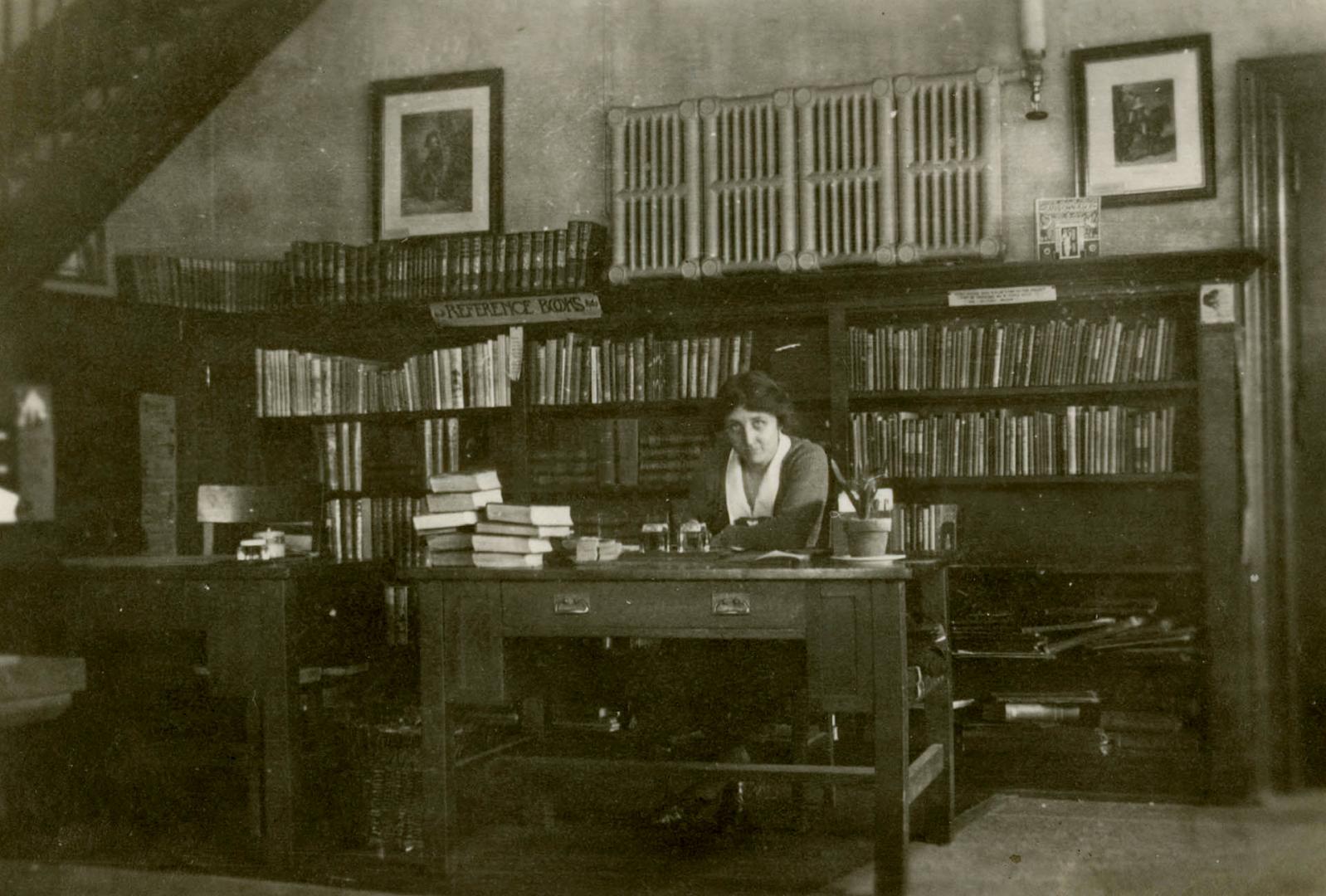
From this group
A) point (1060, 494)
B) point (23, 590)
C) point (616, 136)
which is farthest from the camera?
point (616, 136)

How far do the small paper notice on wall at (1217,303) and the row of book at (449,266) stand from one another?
2.05 metres

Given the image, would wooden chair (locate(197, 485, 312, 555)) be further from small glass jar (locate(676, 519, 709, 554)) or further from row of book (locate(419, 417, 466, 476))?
small glass jar (locate(676, 519, 709, 554))

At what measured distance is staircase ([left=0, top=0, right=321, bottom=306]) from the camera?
384 centimetres

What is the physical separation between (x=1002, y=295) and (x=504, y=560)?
197 cm

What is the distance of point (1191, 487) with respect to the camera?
154 inches

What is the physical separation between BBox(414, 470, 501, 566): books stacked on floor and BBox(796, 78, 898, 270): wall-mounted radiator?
1.68 m

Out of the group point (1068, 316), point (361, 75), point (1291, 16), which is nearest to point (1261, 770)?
point (1068, 316)

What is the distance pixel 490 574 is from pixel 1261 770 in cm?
263

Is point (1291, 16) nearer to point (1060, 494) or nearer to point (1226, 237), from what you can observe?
point (1226, 237)

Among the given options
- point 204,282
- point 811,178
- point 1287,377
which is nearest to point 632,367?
point 811,178

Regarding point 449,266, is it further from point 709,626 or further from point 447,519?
point 709,626

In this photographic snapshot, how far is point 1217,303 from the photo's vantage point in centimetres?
365

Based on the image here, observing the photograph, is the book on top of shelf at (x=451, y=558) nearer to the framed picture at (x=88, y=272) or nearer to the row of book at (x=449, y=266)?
the row of book at (x=449, y=266)

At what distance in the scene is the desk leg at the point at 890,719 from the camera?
2.54m
